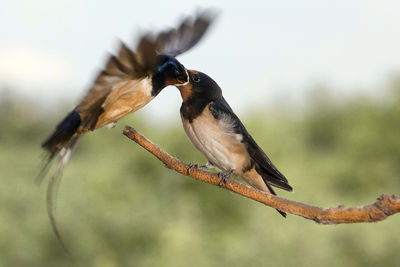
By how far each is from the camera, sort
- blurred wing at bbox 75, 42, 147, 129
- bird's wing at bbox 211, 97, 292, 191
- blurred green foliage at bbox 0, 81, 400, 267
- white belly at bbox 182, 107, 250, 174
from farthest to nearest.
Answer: blurred green foliage at bbox 0, 81, 400, 267
white belly at bbox 182, 107, 250, 174
bird's wing at bbox 211, 97, 292, 191
blurred wing at bbox 75, 42, 147, 129

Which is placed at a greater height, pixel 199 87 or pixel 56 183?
pixel 56 183

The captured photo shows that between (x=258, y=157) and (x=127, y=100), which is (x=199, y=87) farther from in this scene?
(x=258, y=157)

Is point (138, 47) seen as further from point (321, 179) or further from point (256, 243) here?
point (321, 179)

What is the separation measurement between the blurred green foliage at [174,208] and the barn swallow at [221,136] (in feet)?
31.0

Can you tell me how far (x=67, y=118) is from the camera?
107cm

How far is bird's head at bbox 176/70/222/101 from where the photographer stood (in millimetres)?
1144

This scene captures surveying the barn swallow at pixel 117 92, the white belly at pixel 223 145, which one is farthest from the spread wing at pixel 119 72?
the white belly at pixel 223 145

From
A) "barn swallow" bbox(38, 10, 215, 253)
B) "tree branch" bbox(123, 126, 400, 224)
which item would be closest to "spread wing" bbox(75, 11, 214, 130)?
"barn swallow" bbox(38, 10, 215, 253)

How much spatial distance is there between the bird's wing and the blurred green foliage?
31.3 ft

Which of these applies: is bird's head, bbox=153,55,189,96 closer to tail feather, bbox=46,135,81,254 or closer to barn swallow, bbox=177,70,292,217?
barn swallow, bbox=177,70,292,217

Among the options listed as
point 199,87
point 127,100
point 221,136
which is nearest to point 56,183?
point 127,100

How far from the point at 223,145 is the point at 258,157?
18cm

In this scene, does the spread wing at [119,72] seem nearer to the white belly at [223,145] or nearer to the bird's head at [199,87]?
the bird's head at [199,87]

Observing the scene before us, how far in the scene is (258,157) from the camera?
4.92 ft
